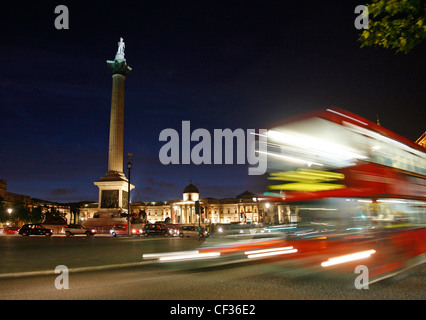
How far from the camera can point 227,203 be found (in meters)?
151

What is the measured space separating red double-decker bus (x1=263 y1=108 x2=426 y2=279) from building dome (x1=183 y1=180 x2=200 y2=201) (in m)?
128

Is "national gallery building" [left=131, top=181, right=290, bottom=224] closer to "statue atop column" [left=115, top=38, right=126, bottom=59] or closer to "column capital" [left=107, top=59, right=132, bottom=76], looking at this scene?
"statue atop column" [left=115, top=38, right=126, bottom=59]

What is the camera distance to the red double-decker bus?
31.4 ft

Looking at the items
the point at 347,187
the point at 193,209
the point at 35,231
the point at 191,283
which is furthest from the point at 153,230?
the point at 193,209

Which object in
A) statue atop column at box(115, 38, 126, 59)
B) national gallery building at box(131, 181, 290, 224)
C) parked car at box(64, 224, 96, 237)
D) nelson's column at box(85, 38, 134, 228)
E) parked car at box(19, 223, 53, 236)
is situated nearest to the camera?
parked car at box(64, 224, 96, 237)

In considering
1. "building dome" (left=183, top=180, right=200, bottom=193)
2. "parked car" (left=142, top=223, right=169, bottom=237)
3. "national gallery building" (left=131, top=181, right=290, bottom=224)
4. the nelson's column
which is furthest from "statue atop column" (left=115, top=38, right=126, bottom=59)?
"building dome" (left=183, top=180, right=200, bottom=193)

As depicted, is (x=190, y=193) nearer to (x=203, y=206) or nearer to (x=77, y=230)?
(x=203, y=206)

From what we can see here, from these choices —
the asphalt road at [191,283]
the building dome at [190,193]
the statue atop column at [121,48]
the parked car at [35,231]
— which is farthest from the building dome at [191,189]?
the asphalt road at [191,283]

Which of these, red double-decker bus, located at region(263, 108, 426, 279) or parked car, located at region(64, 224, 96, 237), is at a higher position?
red double-decker bus, located at region(263, 108, 426, 279)

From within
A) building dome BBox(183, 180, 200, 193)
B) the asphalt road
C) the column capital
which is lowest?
the asphalt road

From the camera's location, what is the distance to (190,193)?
138 metres

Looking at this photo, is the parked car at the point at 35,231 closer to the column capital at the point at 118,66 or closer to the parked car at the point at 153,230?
the parked car at the point at 153,230
